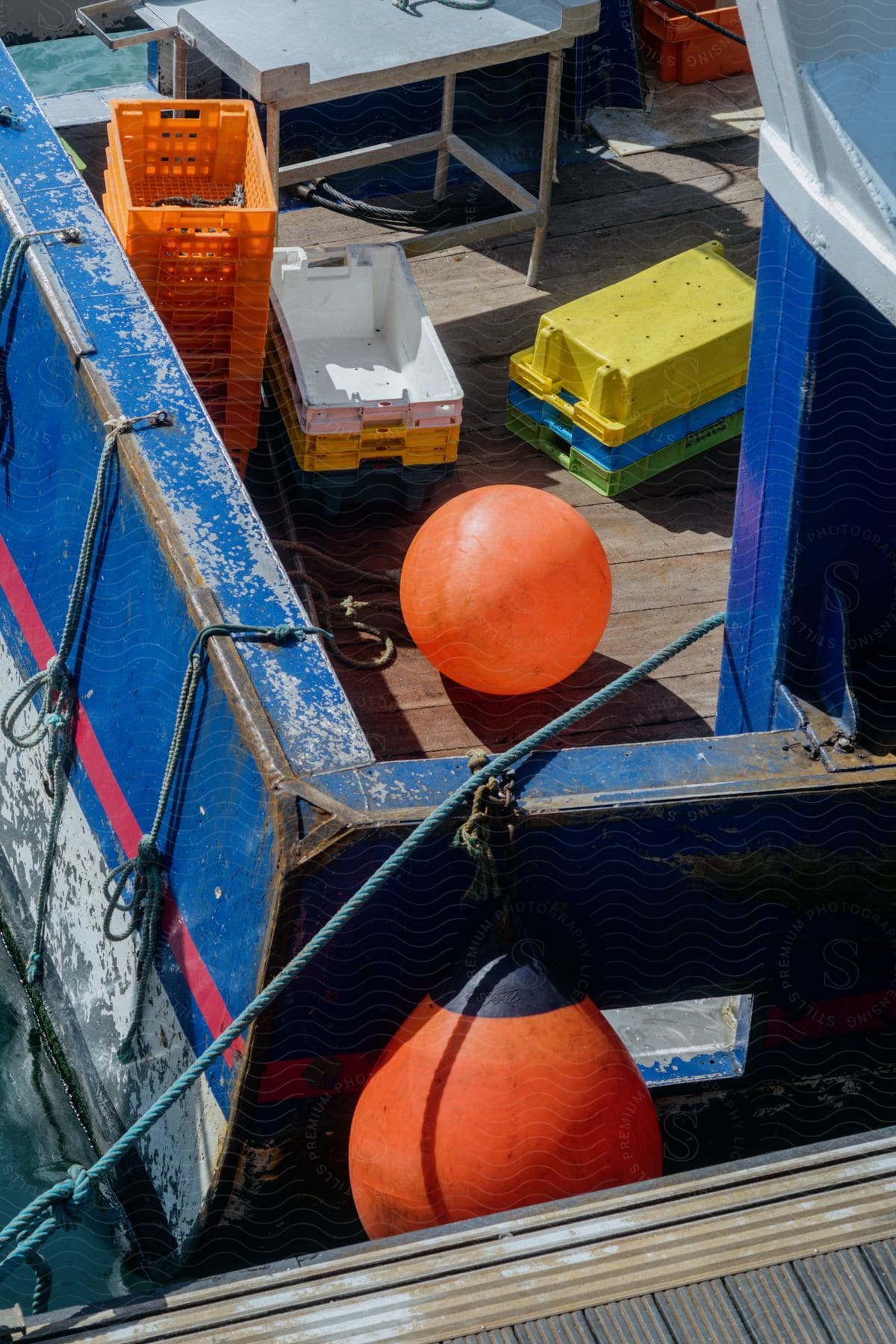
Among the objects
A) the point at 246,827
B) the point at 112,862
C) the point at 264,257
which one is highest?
the point at 264,257

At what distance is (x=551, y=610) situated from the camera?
3557mm

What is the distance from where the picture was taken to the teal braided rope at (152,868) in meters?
3.10

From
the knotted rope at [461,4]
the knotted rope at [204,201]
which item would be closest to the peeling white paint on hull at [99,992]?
the knotted rope at [204,201]

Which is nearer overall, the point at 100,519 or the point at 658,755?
the point at 658,755

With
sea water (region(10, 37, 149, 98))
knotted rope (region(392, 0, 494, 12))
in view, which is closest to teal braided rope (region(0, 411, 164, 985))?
knotted rope (region(392, 0, 494, 12))

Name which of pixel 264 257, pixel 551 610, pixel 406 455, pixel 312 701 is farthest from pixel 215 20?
pixel 312 701

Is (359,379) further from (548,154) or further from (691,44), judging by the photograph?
(691,44)

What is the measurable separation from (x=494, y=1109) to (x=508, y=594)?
1.24m

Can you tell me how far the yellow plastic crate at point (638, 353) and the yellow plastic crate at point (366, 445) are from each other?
340 mm

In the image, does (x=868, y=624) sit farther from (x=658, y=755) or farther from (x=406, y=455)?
(x=406, y=455)

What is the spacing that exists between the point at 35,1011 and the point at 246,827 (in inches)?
66.8

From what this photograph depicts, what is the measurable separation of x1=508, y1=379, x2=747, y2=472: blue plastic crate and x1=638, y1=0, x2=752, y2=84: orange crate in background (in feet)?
8.21

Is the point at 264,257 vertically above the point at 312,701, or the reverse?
the point at 264,257

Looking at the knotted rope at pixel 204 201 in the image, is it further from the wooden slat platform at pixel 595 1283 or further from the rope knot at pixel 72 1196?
the wooden slat platform at pixel 595 1283
